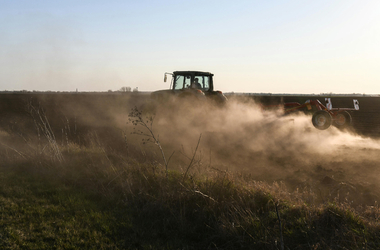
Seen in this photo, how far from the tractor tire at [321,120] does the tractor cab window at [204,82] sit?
16.1ft

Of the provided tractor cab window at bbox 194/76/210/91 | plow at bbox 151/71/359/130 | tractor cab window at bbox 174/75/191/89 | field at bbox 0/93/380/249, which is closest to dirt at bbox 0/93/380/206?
field at bbox 0/93/380/249

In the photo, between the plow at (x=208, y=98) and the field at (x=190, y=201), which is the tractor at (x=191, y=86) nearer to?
the plow at (x=208, y=98)

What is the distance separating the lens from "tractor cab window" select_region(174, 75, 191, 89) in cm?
1306

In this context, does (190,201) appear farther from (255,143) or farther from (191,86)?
(191,86)

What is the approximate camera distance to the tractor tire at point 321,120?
12.0 m

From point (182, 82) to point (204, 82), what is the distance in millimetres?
1053

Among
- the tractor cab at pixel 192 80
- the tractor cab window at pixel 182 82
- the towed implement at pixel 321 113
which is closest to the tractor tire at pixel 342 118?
the towed implement at pixel 321 113

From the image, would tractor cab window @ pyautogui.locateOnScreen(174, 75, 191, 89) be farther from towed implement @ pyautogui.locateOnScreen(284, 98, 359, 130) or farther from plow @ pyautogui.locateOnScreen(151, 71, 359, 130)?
towed implement @ pyautogui.locateOnScreen(284, 98, 359, 130)

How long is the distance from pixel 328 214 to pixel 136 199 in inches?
137

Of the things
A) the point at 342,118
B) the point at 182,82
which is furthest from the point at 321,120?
the point at 182,82

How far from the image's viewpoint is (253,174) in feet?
28.3

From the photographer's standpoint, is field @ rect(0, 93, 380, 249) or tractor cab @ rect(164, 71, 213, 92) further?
tractor cab @ rect(164, 71, 213, 92)

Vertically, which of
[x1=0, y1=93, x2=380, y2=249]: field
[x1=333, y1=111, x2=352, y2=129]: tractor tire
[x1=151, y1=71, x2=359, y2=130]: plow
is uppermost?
[x1=151, y1=71, x2=359, y2=130]: plow

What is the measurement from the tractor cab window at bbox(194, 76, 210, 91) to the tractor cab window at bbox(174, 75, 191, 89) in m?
0.45
